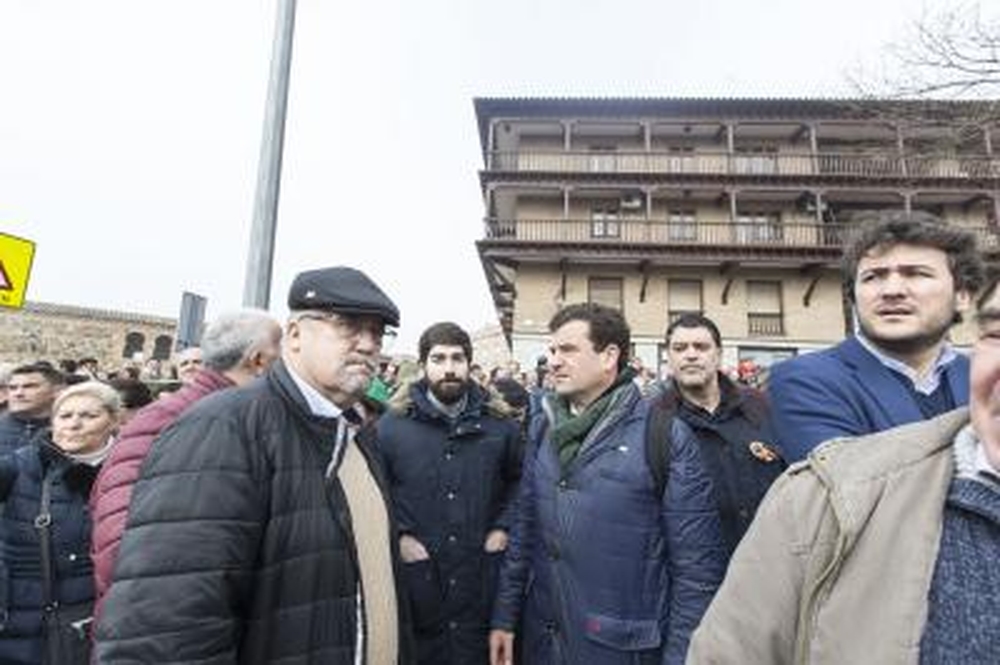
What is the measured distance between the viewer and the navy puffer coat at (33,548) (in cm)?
335

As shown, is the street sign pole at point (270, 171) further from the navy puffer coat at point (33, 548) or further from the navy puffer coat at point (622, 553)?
the navy puffer coat at point (622, 553)

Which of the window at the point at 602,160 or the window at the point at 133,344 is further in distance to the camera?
the window at the point at 133,344

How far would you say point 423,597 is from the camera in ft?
11.0

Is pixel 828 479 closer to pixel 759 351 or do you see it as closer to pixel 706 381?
pixel 706 381

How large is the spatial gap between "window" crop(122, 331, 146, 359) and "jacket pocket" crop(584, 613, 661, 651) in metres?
38.6

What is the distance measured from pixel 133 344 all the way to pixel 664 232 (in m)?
27.6

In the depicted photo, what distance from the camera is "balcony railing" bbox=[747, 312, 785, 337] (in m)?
25.7

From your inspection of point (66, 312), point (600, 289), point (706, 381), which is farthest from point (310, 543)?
point (66, 312)

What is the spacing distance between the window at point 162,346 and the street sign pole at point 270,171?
35540 millimetres

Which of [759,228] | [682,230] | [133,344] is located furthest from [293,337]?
[133,344]

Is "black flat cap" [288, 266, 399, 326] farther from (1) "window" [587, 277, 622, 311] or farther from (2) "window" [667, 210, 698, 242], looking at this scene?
(2) "window" [667, 210, 698, 242]

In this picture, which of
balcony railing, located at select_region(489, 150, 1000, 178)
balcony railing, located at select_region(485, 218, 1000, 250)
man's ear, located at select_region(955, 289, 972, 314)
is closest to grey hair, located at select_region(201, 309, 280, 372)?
man's ear, located at select_region(955, 289, 972, 314)

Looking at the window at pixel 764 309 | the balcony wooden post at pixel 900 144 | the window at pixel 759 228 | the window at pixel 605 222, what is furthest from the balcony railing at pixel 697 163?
the balcony wooden post at pixel 900 144

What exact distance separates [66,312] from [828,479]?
39037 mm
